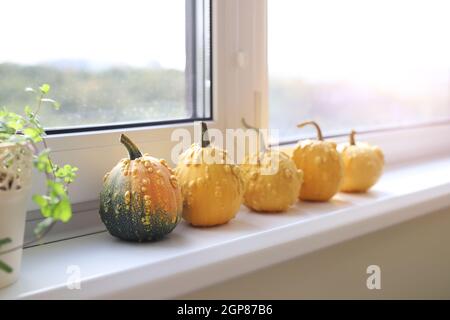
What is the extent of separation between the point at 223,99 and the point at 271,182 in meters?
0.21

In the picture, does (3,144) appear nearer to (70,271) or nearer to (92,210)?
(70,271)

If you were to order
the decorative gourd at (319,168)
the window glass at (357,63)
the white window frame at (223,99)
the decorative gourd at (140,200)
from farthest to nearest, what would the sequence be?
the window glass at (357,63) < the decorative gourd at (319,168) < the white window frame at (223,99) < the decorative gourd at (140,200)

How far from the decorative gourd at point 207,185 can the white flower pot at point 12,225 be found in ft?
0.89

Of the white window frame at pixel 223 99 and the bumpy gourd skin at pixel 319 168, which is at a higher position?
the white window frame at pixel 223 99

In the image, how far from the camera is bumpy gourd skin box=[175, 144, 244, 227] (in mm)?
857

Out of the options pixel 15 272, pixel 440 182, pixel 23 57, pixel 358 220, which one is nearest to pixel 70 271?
pixel 15 272

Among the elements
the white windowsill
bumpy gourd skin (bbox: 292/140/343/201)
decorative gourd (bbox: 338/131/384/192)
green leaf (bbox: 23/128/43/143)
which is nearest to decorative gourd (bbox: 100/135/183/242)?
the white windowsill

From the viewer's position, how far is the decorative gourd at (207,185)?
2.81 feet

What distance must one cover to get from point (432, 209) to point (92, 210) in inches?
25.9

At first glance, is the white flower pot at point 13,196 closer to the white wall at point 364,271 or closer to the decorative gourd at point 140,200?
the decorative gourd at point 140,200

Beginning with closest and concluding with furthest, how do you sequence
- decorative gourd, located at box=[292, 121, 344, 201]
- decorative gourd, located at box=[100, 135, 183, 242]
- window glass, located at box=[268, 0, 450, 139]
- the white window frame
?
decorative gourd, located at box=[100, 135, 183, 242], the white window frame, decorative gourd, located at box=[292, 121, 344, 201], window glass, located at box=[268, 0, 450, 139]

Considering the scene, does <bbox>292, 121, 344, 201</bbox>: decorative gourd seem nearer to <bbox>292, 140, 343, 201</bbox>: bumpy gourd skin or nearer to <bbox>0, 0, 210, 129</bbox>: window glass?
<bbox>292, 140, 343, 201</bbox>: bumpy gourd skin

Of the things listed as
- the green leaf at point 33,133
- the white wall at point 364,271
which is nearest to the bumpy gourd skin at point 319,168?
the white wall at point 364,271

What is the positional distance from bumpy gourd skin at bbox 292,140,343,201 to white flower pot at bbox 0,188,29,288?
528mm
